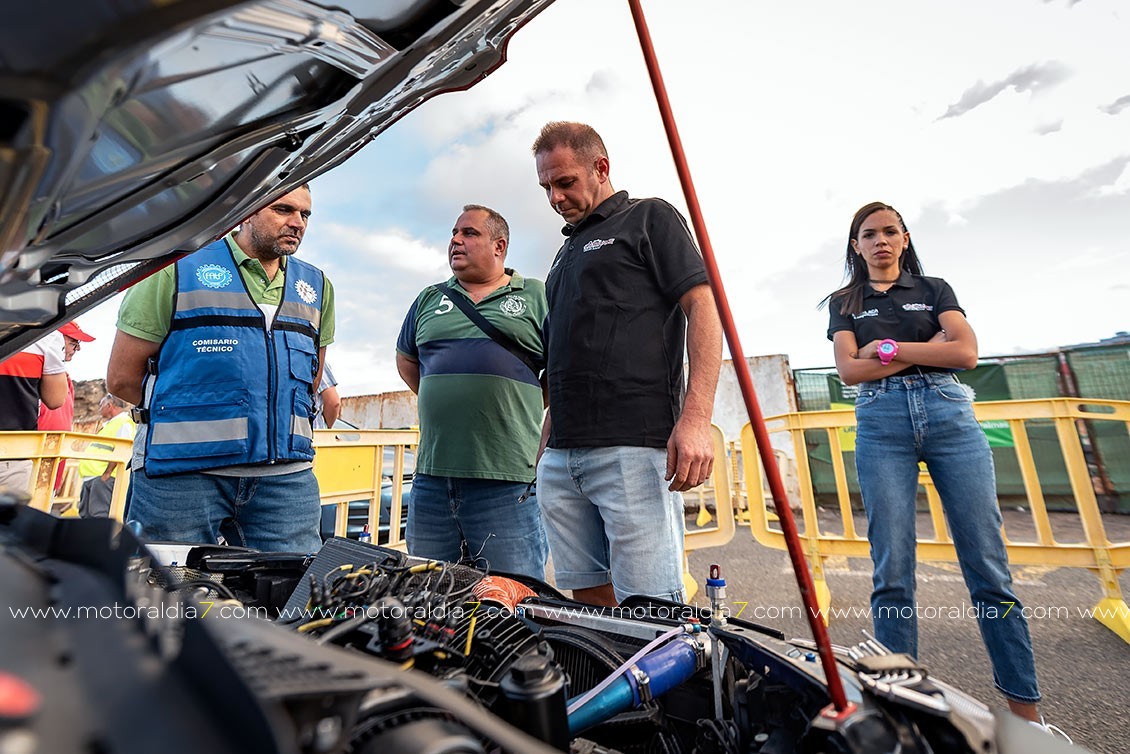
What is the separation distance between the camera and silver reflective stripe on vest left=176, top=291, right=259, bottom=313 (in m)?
1.93

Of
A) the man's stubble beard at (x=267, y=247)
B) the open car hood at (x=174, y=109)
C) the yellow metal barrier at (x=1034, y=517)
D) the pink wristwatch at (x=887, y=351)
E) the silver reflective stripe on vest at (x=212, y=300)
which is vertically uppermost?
the man's stubble beard at (x=267, y=247)

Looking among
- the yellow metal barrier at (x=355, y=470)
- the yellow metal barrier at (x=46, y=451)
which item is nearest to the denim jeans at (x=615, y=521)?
the yellow metal barrier at (x=46, y=451)

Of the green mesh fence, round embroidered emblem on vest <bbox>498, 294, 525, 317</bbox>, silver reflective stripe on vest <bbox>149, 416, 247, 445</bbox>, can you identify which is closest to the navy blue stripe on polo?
round embroidered emblem on vest <bbox>498, 294, 525, 317</bbox>

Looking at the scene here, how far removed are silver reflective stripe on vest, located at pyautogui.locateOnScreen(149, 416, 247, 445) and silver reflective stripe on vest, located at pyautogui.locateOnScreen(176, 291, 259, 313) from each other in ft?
1.36

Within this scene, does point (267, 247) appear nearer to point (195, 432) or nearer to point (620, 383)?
point (195, 432)

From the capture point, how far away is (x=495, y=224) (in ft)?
8.96

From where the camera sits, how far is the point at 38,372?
3129mm

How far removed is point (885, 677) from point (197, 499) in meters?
2.02

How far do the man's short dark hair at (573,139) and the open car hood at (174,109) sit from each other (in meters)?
0.91

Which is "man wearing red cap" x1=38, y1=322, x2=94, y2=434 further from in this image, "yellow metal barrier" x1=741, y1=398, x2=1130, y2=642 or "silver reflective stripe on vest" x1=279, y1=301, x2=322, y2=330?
"yellow metal barrier" x1=741, y1=398, x2=1130, y2=642

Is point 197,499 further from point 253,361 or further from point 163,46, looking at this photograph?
point 163,46

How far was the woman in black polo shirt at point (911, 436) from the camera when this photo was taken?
181cm

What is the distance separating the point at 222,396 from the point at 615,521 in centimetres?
142

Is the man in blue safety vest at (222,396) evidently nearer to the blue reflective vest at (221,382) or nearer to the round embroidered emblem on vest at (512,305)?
the blue reflective vest at (221,382)
